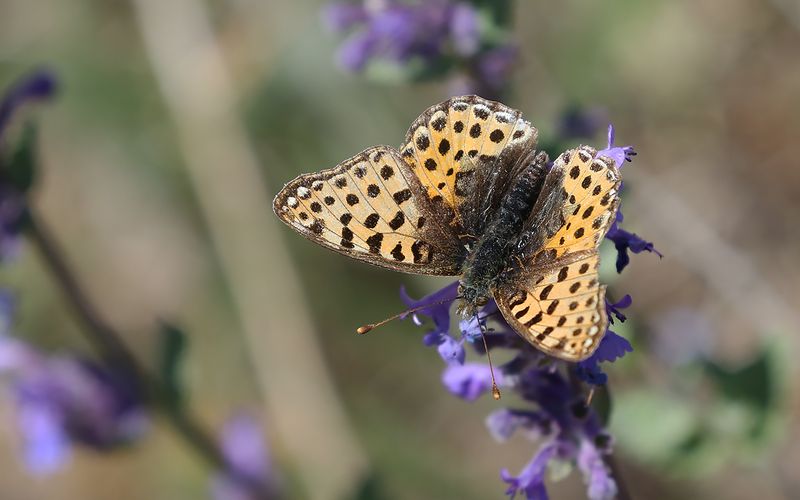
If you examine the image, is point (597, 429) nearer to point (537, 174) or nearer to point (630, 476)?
point (537, 174)

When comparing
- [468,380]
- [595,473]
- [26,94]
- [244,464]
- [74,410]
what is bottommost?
[244,464]

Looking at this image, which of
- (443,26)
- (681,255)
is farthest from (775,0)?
(443,26)

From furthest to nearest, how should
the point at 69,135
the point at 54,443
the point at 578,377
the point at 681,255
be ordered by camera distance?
the point at 69,135, the point at 681,255, the point at 54,443, the point at 578,377

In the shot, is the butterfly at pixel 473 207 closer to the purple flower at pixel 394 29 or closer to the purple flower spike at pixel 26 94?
the purple flower at pixel 394 29

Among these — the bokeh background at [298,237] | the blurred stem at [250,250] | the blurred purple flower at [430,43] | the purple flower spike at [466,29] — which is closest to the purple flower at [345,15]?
the blurred purple flower at [430,43]

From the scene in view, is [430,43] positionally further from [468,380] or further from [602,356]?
[602,356]

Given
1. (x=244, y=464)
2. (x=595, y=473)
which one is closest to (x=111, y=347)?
(x=244, y=464)

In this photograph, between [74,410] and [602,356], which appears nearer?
[602,356]
